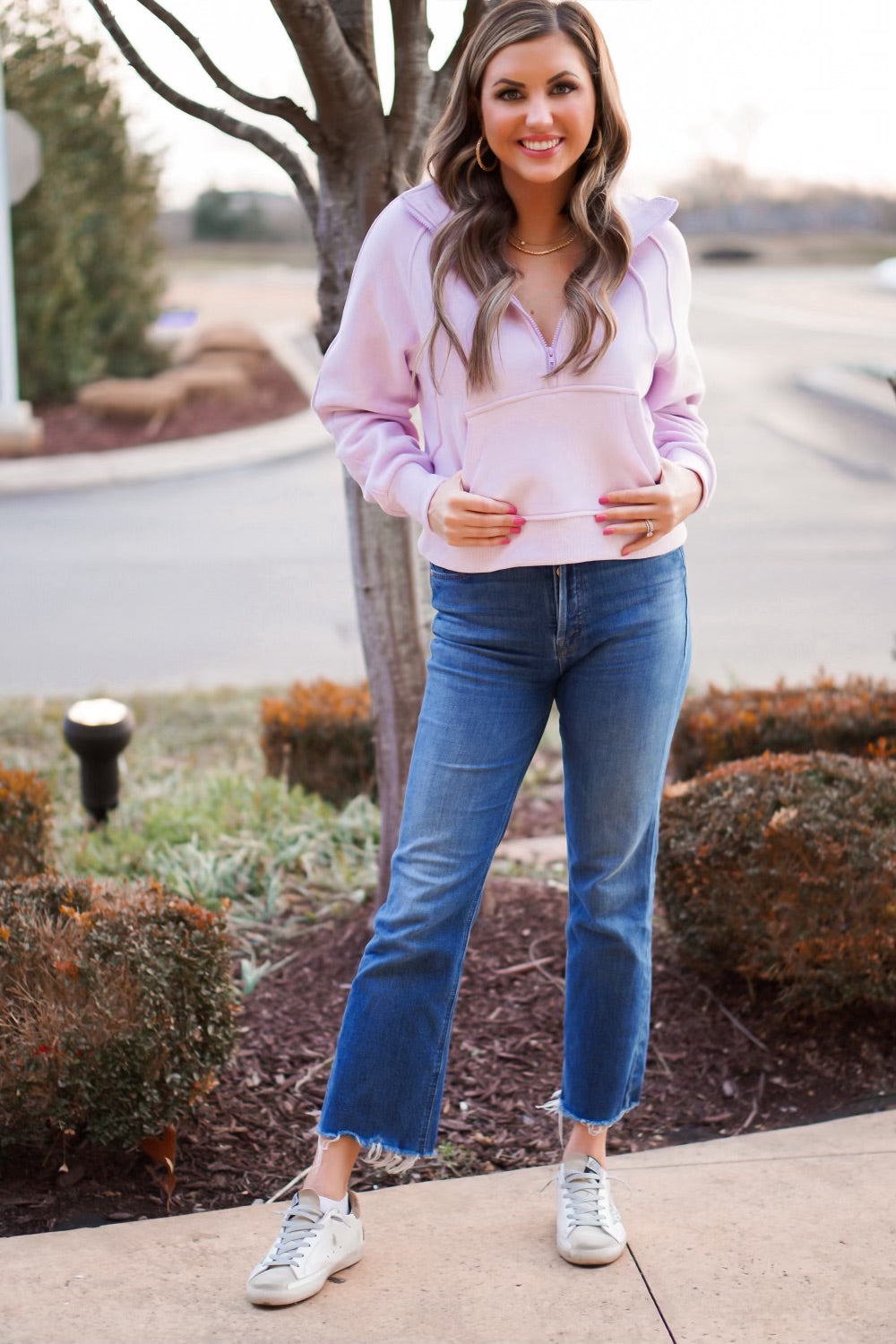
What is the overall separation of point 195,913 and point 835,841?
1.29 metres

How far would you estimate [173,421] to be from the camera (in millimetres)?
16547

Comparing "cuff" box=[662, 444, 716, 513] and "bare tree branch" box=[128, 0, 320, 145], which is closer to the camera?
"cuff" box=[662, 444, 716, 513]

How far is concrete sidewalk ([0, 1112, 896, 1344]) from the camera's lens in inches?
83.1

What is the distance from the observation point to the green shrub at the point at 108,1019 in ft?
8.02

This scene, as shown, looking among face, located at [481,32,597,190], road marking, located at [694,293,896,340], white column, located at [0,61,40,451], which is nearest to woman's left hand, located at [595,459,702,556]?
face, located at [481,32,597,190]

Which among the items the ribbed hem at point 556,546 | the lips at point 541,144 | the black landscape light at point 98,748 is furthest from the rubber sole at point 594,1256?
the black landscape light at point 98,748

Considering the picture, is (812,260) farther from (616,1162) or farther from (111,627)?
(616,1162)

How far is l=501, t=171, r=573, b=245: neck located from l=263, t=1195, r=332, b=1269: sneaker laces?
150 centimetres

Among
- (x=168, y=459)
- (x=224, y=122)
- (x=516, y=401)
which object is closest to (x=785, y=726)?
(x=224, y=122)

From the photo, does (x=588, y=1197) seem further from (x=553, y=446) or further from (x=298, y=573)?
(x=298, y=573)

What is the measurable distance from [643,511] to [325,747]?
2636 millimetres

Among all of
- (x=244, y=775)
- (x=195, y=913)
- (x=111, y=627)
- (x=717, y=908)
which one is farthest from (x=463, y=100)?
(x=111, y=627)

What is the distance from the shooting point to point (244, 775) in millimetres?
4930

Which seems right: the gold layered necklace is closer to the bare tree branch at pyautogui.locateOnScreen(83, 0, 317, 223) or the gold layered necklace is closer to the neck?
the neck
